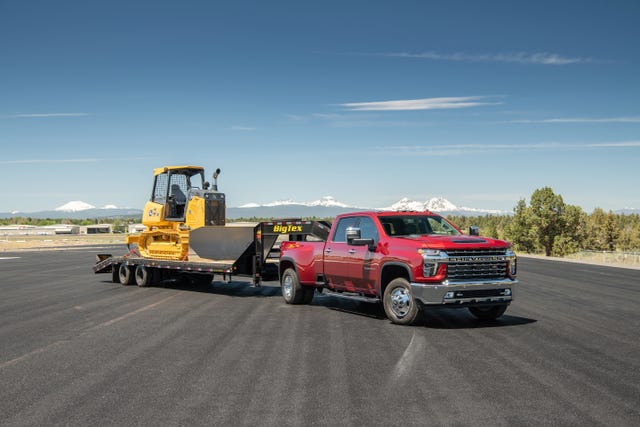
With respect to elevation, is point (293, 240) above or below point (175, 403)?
above

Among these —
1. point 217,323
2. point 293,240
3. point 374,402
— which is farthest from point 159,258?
point 374,402

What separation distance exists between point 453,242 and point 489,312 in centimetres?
203

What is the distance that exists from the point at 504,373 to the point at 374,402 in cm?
211

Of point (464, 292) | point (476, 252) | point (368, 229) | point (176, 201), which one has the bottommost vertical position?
point (464, 292)

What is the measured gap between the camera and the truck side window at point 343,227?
13366mm

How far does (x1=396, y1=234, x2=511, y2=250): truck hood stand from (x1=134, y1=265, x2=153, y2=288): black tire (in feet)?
35.9

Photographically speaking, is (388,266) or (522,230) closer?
(388,266)

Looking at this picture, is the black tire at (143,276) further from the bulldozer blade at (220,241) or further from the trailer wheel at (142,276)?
the bulldozer blade at (220,241)

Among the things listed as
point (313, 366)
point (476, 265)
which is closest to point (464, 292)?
point (476, 265)

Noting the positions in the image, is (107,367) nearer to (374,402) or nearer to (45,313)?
(374,402)

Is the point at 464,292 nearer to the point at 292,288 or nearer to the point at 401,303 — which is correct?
the point at 401,303

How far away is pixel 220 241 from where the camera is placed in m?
17.7

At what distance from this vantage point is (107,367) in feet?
26.6

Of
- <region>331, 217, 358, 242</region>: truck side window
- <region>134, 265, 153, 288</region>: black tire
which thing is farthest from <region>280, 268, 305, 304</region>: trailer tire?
<region>134, 265, 153, 288</region>: black tire
